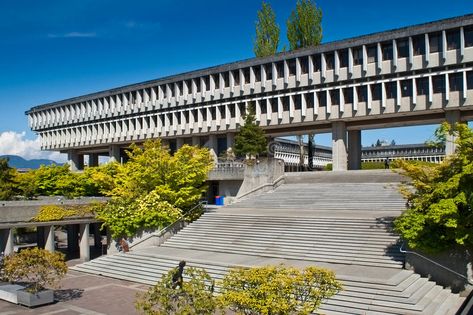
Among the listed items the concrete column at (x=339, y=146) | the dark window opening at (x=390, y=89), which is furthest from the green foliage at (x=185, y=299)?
the concrete column at (x=339, y=146)

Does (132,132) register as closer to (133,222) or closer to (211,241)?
(133,222)

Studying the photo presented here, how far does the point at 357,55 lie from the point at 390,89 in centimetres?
475

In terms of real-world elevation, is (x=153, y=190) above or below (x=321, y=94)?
below

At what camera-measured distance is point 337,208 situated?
94.9ft

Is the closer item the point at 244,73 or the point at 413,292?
the point at 413,292

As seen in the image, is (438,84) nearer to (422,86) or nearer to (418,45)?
(422,86)

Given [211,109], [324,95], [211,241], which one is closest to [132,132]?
[211,109]

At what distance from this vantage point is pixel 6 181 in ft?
141

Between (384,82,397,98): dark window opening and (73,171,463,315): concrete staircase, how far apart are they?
479 inches

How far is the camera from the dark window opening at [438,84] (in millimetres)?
40281

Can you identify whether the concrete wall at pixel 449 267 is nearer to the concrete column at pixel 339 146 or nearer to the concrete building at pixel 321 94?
the concrete building at pixel 321 94

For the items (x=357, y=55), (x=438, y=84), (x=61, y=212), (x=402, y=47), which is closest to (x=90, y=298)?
(x=61, y=212)

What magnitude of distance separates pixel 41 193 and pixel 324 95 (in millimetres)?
29942

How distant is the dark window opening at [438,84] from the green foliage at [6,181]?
124ft
